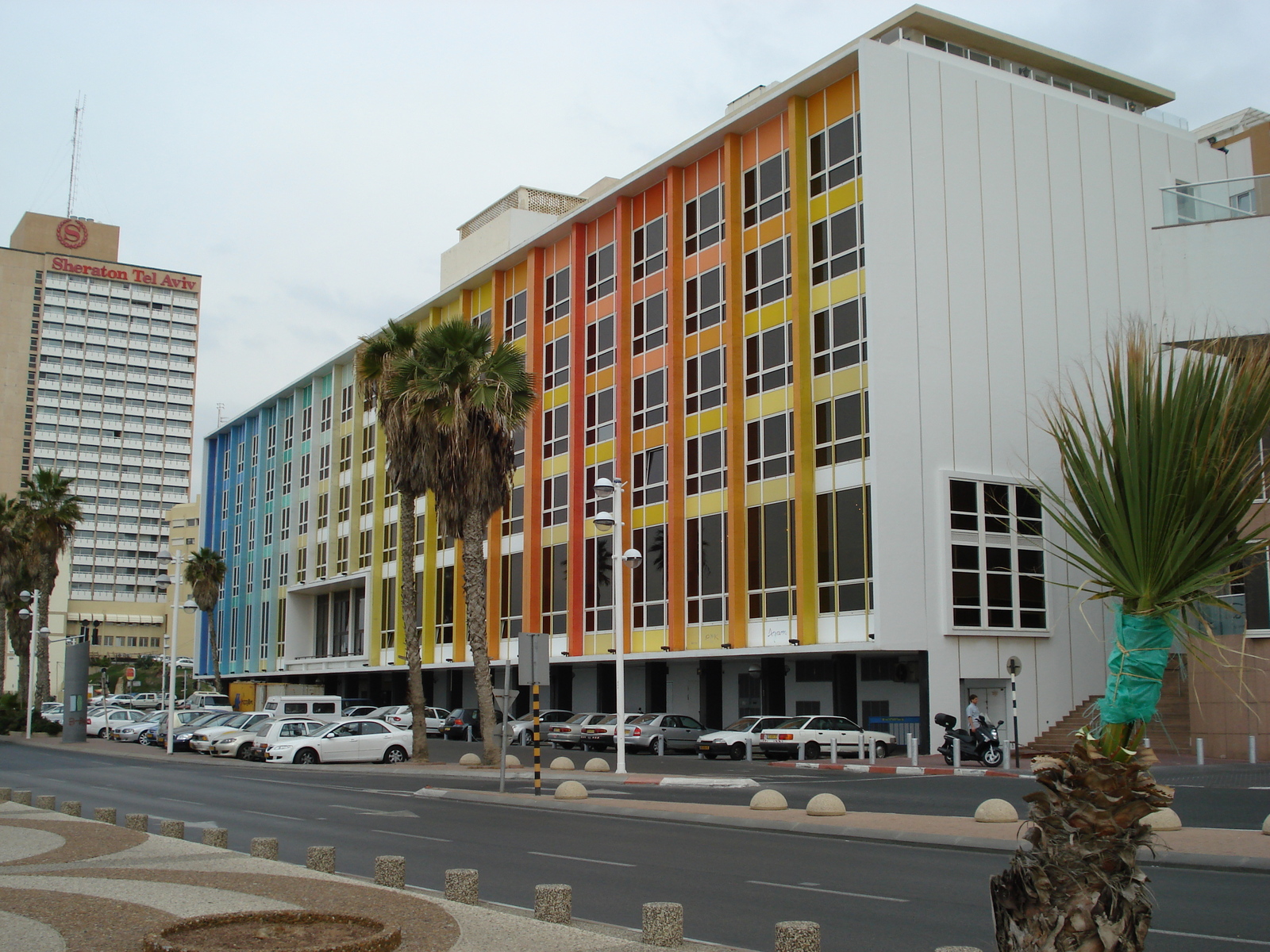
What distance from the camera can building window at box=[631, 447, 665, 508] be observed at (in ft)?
136

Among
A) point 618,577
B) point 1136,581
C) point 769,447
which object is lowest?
point 1136,581

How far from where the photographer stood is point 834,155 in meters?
35.8

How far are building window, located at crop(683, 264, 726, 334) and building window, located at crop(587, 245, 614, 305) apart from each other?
505 centimetres

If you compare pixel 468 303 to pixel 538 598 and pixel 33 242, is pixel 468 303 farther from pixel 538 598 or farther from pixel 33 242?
pixel 33 242

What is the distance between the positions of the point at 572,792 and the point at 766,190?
74.5 feet

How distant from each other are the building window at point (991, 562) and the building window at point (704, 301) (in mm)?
10436

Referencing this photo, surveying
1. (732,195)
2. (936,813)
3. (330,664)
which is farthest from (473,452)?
(330,664)

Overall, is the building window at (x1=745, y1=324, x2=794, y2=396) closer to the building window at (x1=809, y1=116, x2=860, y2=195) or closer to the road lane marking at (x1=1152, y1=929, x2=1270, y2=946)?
the building window at (x1=809, y1=116, x2=860, y2=195)

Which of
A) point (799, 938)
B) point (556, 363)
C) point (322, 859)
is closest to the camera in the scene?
point (799, 938)

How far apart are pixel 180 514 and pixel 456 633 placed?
359ft

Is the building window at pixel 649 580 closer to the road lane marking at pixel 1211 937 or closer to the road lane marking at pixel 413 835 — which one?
the road lane marking at pixel 413 835

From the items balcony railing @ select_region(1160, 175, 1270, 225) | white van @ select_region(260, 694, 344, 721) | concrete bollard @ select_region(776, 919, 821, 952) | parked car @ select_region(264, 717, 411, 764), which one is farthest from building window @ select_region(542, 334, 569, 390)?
concrete bollard @ select_region(776, 919, 821, 952)

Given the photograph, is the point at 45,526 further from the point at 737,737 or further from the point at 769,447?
the point at 737,737

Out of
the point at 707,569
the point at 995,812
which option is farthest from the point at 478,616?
the point at 995,812
